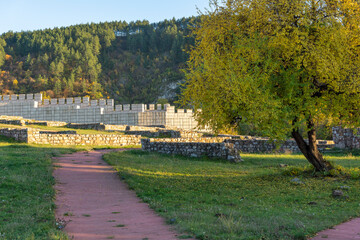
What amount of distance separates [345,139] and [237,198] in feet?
59.3

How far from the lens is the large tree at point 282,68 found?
11914 millimetres

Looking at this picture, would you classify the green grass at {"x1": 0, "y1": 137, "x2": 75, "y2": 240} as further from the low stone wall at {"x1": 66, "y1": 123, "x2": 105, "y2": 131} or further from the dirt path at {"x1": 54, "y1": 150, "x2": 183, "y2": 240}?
the low stone wall at {"x1": 66, "y1": 123, "x2": 105, "y2": 131}

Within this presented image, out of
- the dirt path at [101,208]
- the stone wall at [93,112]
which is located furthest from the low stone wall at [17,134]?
the stone wall at [93,112]

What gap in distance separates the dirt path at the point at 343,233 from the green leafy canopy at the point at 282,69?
411 centimetres

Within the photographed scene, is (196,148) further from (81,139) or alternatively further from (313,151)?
(81,139)

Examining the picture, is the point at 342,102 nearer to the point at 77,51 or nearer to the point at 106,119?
the point at 106,119

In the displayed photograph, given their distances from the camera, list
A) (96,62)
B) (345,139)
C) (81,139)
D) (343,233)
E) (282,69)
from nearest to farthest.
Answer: (343,233), (282,69), (81,139), (345,139), (96,62)

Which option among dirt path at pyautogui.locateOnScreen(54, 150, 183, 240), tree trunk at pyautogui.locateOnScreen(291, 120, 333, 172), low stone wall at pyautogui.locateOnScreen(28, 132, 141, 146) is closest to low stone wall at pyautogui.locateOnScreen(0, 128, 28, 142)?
low stone wall at pyautogui.locateOnScreen(28, 132, 141, 146)

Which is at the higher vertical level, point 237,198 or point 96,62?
point 96,62

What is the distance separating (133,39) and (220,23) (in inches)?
4052

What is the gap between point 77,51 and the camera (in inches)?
3777

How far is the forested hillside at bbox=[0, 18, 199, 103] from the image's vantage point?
86062 millimetres

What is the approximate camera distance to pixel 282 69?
42.3 ft

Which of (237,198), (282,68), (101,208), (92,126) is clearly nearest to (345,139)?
(282,68)
